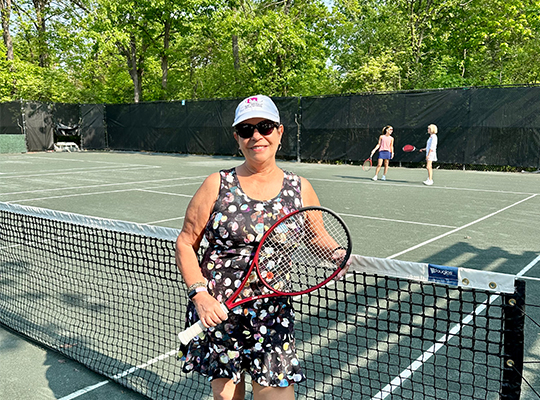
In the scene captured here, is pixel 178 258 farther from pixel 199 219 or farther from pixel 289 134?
pixel 289 134

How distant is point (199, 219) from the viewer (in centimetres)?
219

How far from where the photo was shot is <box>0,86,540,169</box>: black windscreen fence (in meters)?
17.4

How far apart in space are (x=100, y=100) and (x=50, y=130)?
8149mm

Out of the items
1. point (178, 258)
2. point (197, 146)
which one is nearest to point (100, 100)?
point (197, 146)

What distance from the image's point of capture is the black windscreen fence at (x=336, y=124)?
17422 mm

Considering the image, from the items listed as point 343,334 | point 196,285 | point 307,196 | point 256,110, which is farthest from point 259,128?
point 343,334

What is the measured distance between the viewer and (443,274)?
2.18 meters

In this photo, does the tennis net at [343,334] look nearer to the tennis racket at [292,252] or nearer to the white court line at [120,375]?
the white court line at [120,375]

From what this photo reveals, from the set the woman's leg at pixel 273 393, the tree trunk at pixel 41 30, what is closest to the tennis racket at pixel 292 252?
the woman's leg at pixel 273 393

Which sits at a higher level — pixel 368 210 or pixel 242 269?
pixel 242 269

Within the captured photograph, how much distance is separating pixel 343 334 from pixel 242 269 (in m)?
2.08

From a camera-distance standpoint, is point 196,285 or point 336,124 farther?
point 336,124

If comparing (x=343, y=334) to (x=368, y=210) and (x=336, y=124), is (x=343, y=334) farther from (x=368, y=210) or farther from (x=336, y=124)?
(x=336, y=124)

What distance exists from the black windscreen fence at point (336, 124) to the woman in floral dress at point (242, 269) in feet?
57.0
